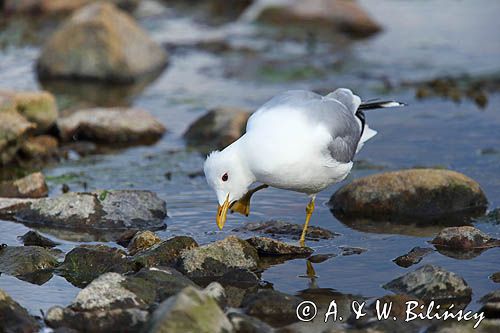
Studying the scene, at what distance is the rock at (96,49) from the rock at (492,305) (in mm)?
9481

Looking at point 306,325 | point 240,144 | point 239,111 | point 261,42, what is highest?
point 240,144

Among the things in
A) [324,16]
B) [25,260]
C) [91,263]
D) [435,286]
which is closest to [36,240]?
[25,260]

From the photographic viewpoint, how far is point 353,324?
6.50m

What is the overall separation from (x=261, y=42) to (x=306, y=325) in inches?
462

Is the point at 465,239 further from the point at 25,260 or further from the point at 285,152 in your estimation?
the point at 25,260

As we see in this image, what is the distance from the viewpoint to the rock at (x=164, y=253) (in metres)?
7.56

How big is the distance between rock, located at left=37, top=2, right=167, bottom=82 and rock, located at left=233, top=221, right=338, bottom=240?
23.4 feet

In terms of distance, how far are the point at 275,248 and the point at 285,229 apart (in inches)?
26.4

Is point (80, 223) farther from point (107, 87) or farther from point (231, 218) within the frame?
point (107, 87)

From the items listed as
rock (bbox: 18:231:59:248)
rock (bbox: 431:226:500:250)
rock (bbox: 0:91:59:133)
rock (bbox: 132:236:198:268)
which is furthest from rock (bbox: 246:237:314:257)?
rock (bbox: 0:91:59:133)

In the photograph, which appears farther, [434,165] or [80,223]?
[434,165]

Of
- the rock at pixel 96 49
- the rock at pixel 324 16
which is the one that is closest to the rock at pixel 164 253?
the rock at pixel 96 49

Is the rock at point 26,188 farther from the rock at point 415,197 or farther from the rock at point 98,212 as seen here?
the rock at point 415,197

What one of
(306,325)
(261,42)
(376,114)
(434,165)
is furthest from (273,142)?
(261,42)
